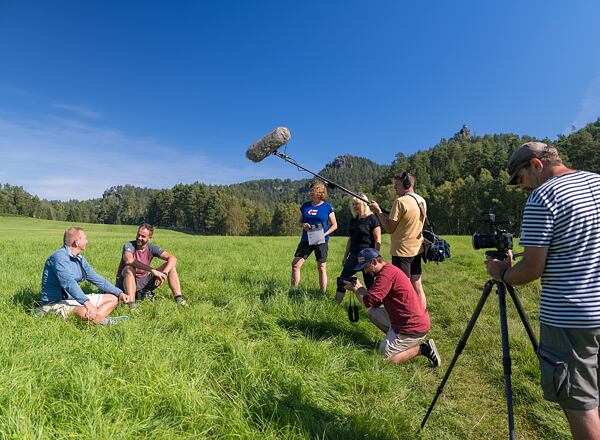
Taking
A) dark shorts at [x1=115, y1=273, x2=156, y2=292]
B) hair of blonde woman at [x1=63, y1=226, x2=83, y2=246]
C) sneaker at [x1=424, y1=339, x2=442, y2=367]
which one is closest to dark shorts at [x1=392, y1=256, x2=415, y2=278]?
sneaker at [x1=424, y1=339, x2=442, y2=367]

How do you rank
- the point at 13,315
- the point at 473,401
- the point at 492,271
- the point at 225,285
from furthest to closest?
the point at 225,285, the point at 13,315, the point at 473,401, the point at 492,271

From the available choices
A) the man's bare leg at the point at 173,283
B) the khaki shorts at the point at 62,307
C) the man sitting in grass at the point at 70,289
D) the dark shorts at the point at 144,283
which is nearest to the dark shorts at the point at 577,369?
the man sitting in grass at the point at 70,289

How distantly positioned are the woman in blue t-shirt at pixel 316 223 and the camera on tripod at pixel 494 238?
4.34 metres

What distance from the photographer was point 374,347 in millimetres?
4590

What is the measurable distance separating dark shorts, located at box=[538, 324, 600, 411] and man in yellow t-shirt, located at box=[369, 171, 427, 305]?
3135 millimetres

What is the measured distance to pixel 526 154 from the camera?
7.43ft

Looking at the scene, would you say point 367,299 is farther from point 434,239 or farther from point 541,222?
point 541,222

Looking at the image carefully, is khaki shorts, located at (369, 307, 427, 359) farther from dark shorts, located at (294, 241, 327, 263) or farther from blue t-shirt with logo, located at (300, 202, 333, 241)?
blue t-shirt with logo, located at (300, 202, 333, 241)

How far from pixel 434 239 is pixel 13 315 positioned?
6.21 metres

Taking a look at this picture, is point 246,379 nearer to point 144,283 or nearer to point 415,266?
point 415,266

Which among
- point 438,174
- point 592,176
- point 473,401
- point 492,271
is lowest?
point 473,401

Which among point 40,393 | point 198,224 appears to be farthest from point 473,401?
point 198,224

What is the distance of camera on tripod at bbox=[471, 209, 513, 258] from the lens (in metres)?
2.54

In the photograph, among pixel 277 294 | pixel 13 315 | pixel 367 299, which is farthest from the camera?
pixel 277 294
